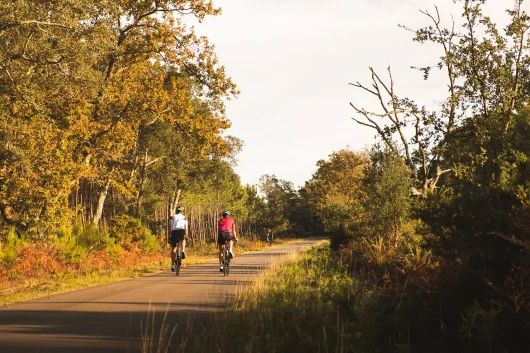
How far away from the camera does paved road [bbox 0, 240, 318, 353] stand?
21.2 ft

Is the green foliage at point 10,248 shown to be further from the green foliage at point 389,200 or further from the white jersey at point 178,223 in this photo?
the green foliage at point 389,200

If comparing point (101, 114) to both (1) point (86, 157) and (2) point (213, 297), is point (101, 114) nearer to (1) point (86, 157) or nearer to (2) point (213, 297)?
(1) point (86, 157)

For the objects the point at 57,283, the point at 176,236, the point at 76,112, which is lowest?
the point at 57,283

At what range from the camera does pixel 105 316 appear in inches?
330

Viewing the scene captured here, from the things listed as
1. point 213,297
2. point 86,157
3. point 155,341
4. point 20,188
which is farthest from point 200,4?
point 155,341

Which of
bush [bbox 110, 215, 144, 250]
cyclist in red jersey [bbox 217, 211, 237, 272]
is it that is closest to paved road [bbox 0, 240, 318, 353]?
cyclist in red jersey [bbox 217, 211, 237, 272]

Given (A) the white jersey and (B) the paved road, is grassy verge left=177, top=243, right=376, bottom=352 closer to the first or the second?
(B) the paved road

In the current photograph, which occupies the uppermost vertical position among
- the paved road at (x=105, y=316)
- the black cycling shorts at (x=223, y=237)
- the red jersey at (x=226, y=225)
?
the red jersey at (x=226, y=225)

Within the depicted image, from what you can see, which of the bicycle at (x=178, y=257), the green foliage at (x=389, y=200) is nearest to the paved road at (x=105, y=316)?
the bicycle at (x=178, y=257)

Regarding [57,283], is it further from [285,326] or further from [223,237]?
[285,326]

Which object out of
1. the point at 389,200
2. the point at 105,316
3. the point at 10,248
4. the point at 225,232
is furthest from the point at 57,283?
the point at 389,200

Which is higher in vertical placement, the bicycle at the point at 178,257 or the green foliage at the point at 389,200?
the green foliage at the point at 389,200

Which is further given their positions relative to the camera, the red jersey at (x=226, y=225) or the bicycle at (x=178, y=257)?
the red jersey at (x=226, y=225)

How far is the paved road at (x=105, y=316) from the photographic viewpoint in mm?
6469
